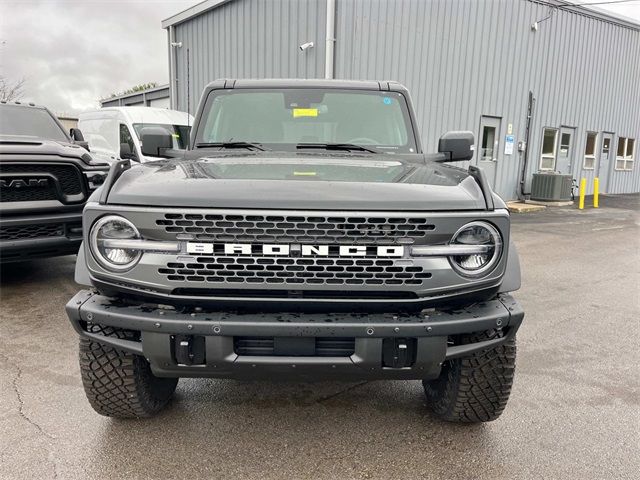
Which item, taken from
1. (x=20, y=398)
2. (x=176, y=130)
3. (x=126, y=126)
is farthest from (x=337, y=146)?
(x=176, y=130)

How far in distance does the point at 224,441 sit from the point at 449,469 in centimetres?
113

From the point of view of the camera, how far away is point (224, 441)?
2576 millimetres

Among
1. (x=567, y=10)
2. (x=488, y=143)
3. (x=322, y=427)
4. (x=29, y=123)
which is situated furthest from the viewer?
(x=567, y=10)

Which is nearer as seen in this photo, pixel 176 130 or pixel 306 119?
pixel 306 119

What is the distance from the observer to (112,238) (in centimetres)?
212

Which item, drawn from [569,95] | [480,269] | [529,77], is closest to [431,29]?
[529,77]

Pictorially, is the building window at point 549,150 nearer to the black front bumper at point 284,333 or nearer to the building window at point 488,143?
the building window at point 488,143

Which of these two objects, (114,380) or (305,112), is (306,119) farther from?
(114,380)

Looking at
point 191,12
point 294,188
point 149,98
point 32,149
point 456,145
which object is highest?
point 191,12

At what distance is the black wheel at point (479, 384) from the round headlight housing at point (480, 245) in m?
0.41

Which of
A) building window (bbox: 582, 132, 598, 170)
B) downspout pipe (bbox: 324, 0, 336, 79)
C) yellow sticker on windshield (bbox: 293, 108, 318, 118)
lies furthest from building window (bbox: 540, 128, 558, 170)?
yellow sticker on windshield (bbox: 293, 108, 318, 118)

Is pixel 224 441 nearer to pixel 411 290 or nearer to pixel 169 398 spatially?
pixel 169 398

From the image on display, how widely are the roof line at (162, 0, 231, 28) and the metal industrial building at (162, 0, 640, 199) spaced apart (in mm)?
42

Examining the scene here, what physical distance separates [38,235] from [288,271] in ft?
12.0
